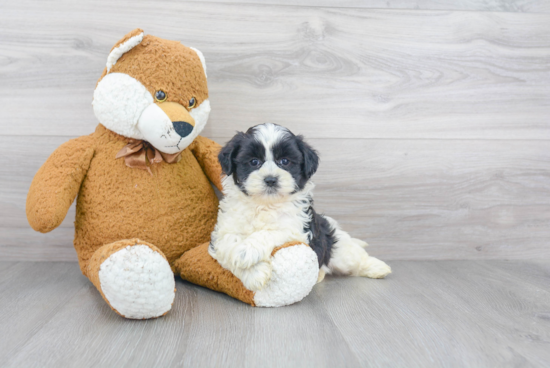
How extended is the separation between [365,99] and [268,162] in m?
0.72

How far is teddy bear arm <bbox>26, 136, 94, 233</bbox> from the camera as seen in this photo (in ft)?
4.34

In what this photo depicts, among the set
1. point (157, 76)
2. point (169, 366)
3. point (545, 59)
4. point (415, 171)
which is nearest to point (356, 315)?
point (169, 366)

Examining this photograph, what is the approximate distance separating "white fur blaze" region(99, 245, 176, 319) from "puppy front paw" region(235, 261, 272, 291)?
228 mm

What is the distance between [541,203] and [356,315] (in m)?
1.20

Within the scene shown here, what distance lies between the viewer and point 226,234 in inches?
53.4

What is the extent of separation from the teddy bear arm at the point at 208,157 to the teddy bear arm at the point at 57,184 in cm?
37

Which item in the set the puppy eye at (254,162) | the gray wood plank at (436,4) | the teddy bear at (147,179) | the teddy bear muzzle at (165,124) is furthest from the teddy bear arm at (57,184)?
the gray wood plank at (436,4)

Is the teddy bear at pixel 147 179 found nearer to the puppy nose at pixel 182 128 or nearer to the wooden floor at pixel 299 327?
the puppy nose at pixel 182 128

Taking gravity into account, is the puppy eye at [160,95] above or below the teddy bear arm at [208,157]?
above

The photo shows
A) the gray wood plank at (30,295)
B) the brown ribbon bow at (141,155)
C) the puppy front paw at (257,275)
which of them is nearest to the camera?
the gray wood plank at (30,295)

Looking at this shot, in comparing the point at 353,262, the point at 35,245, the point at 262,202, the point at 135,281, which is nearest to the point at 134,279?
the point at 135,281

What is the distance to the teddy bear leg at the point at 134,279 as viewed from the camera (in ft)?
3.62

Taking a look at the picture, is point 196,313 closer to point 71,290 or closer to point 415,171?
point 71,290

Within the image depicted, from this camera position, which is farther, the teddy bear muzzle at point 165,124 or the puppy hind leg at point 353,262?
the puppy hind leg at point 353,262
